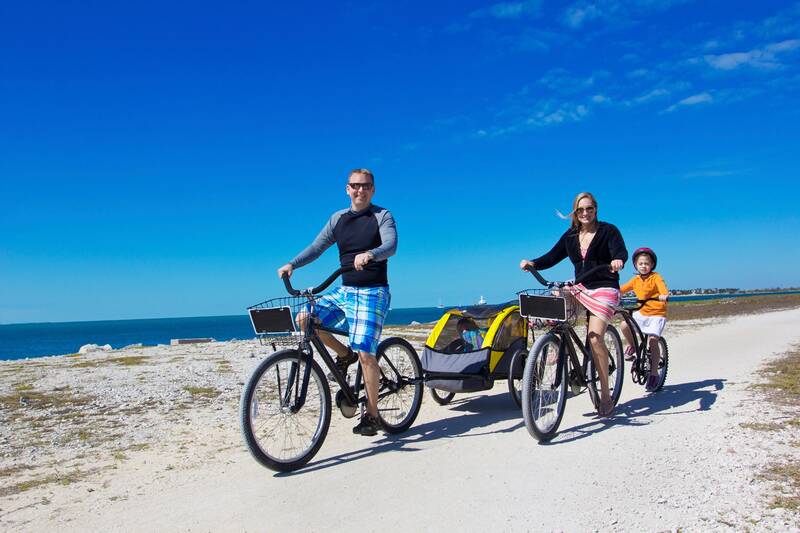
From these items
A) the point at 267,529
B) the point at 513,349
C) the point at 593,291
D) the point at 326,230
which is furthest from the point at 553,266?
the point at 267,529

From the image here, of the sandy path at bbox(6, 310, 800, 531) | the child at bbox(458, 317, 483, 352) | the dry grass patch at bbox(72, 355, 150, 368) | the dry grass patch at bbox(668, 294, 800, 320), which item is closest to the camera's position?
the sandy path at bbox(6, 310, 800, 531)

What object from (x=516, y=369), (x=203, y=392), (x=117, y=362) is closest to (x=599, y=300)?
(x=516, y=369)

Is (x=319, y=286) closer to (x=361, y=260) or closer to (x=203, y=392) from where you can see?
A: (x=361, y=260)

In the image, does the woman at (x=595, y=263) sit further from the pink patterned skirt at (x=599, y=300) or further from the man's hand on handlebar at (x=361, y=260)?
the man's hand on handlebar at (x=361, y=260)

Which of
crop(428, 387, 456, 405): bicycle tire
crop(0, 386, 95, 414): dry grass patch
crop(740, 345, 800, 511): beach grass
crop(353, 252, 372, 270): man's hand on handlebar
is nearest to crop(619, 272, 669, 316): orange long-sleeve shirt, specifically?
crop(740, 345, 800, 511): beach grass

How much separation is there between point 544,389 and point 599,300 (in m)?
1.16

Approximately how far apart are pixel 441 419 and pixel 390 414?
919mm

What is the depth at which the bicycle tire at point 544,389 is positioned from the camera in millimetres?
5133

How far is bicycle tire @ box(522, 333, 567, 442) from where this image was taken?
5.13 meters

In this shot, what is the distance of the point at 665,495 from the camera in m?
3.75

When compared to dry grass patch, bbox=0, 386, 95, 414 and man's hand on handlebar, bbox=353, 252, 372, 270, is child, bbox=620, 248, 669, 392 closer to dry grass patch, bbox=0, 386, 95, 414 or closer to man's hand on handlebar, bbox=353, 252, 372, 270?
man's hand on handlebar, bbox=353, 252, 372, 270

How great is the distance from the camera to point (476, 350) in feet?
21.0

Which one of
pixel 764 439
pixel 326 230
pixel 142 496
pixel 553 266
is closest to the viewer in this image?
pixel 142 496

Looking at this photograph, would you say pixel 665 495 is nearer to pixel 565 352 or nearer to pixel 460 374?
pixel 565 352
